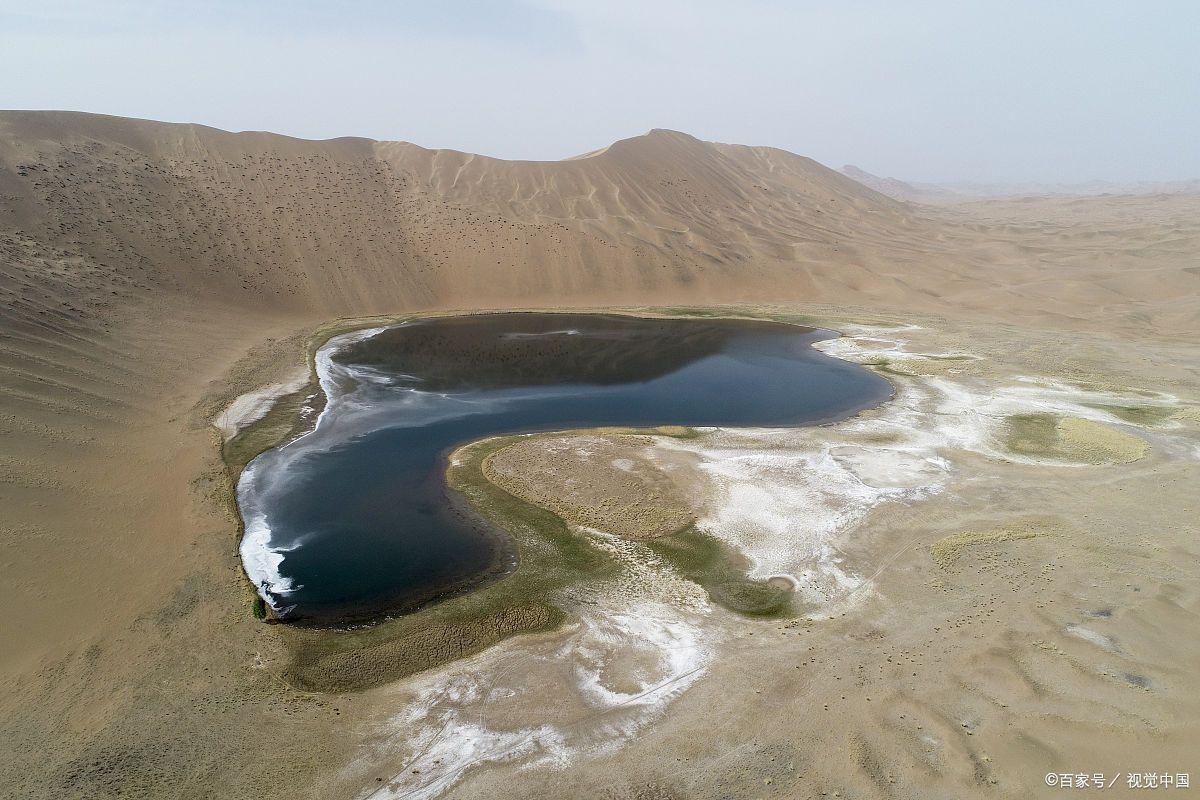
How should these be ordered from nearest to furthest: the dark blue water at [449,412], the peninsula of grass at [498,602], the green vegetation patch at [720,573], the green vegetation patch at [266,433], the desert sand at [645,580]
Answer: the desert sand at [645,580]
the peninsula of grass at [498,602]
the green vegetation patch at [720,573]
the dark blue water at [449,412]
the green vegetation patch at [266,433]

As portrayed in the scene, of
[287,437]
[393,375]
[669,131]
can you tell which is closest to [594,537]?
[287,437]

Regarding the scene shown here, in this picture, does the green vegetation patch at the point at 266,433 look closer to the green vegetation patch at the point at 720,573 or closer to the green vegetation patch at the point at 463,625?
the green vegetation patch at the point at 463,625

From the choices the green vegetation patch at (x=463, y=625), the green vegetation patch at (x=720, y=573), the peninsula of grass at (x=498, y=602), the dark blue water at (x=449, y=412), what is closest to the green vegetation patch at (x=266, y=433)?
the peninsula of grass at (x=498, y=602)

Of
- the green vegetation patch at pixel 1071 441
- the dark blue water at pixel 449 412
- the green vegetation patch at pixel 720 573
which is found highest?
the dark blue water at pixel 449 412

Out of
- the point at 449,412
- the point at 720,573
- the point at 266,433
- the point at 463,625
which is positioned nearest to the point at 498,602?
the point at 463,625

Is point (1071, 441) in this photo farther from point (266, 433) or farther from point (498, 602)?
point (266, 433)

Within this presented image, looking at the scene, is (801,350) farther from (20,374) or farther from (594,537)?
(20,374)

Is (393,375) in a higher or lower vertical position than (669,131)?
lower
